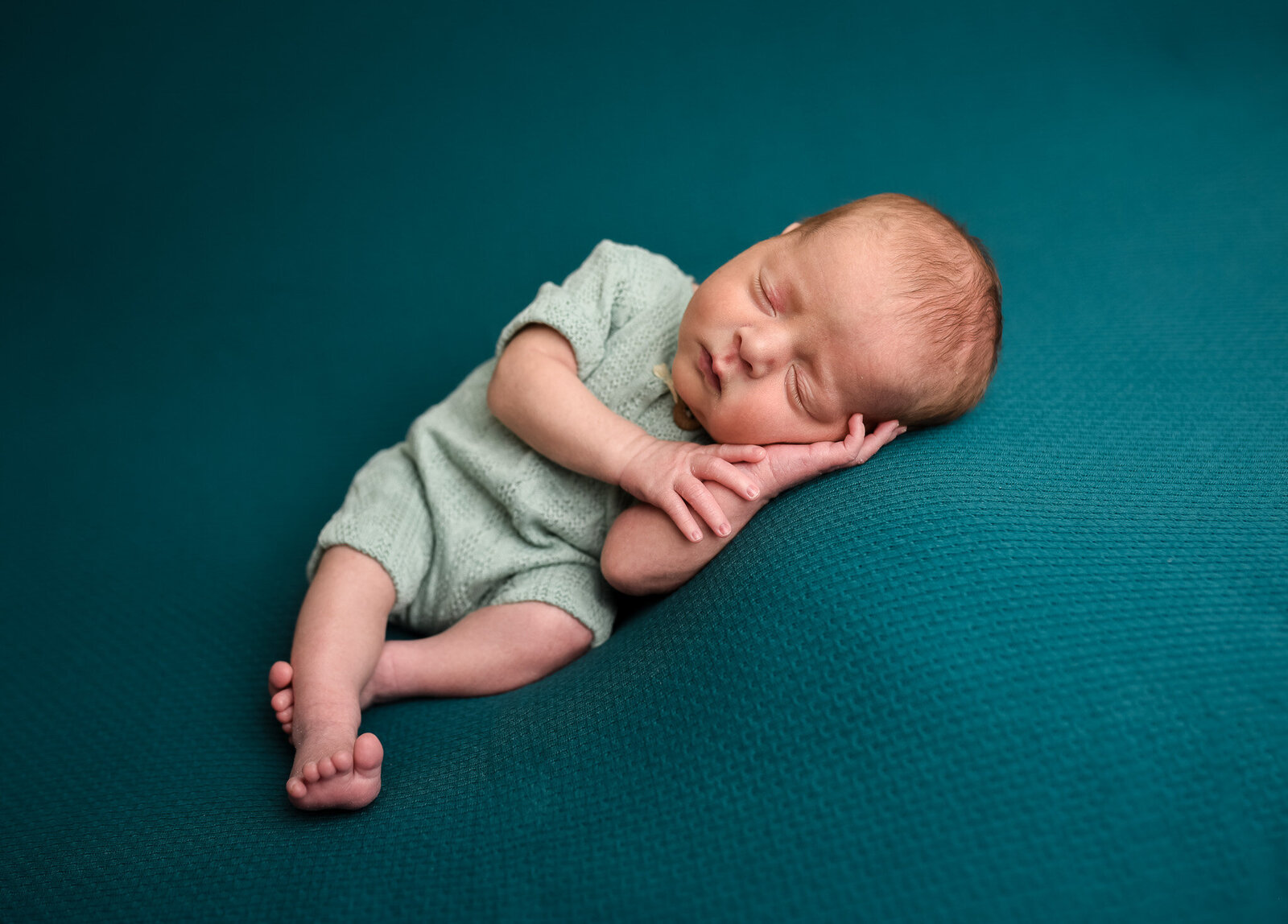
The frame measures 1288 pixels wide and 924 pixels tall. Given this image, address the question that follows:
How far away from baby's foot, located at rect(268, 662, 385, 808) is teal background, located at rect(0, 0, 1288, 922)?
0.11 feet

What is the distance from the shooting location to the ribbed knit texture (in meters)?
1.13

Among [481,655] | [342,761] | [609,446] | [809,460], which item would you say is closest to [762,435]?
[809,460]

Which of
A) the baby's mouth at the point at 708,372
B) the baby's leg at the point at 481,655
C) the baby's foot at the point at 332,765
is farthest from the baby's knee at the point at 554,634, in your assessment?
the baby's mouth at the point at 708,372

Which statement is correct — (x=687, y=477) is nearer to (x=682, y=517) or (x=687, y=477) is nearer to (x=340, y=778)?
(x=682, y=517)

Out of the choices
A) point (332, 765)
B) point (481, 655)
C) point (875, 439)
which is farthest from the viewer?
point (481, 655)

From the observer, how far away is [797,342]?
947 mm

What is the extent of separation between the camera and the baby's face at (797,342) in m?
0.93

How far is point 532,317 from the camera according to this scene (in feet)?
3.66

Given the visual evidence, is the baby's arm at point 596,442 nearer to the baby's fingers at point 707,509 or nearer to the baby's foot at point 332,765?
the baby's fingers at point 707,509

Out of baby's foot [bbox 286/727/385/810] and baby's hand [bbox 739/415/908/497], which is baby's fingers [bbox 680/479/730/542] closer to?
baby's hand [bbox 739/415/908/497]

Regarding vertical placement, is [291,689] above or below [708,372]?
below

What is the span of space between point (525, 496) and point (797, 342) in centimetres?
40

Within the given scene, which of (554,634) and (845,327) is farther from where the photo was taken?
(554,634)

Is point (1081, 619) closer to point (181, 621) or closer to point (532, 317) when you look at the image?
point (532, 317)
